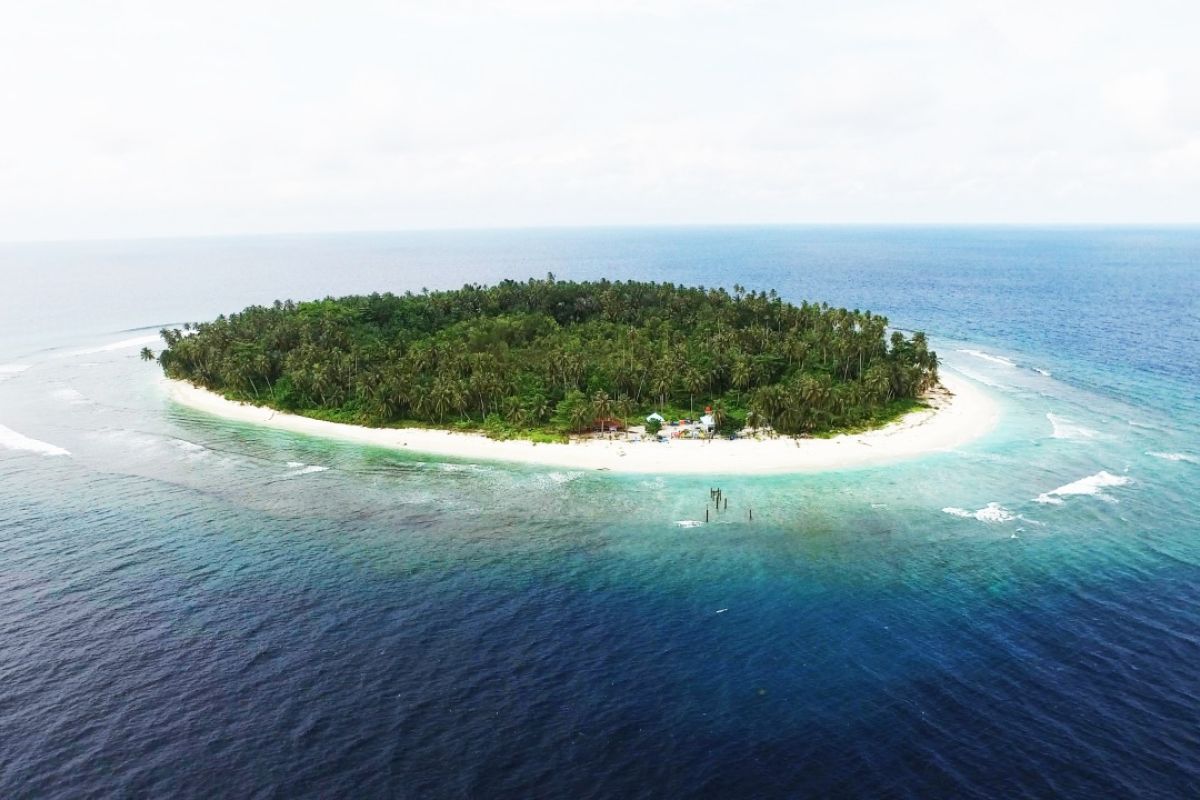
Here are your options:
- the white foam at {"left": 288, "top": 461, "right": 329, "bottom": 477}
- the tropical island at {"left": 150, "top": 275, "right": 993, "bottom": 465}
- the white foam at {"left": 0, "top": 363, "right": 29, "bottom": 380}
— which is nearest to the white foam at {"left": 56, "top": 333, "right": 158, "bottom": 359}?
the white foam at {"left": 0, "top": 363, "right": 29, "bottom": 380}

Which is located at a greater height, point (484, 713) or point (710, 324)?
point (710, 324)

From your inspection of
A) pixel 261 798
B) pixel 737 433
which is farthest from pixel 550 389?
pixel 261 798

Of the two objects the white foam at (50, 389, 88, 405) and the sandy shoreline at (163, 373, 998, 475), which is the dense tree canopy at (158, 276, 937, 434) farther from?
the white foam at (50, 389, 88, 405)

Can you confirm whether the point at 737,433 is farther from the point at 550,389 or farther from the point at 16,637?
the point at 16,637

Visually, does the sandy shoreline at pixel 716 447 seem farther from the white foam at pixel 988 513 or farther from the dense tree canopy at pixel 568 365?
the white foam at pixel 988 513

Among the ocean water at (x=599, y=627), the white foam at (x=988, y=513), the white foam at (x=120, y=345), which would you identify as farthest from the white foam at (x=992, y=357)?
the white foam at (x=120, y=345)
